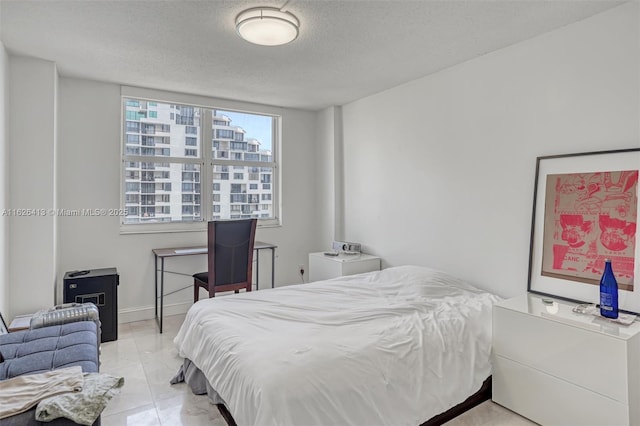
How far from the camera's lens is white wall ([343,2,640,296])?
2215mm

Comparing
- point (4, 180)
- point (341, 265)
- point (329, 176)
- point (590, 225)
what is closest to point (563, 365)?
point (590, 225)

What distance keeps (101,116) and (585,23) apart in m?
4.17

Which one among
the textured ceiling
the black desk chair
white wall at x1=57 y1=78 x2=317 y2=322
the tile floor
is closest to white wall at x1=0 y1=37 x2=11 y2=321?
the textured ceiling

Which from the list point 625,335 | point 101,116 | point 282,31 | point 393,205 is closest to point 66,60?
point 101,116

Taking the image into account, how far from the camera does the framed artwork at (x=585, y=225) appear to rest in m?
2.08

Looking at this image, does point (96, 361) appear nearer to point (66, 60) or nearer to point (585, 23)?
point (66, 60)

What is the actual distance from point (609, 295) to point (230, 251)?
282 centimetres

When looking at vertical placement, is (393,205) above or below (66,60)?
below

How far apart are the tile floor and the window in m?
1.40

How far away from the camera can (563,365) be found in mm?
1896

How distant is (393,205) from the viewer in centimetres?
377

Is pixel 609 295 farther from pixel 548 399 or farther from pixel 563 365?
pixel 548 399

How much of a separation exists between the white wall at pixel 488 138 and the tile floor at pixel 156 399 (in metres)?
1.01

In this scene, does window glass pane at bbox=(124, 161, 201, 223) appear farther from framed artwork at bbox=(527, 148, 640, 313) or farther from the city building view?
framed artwork at bbox=(527, 148, 640, 313)
